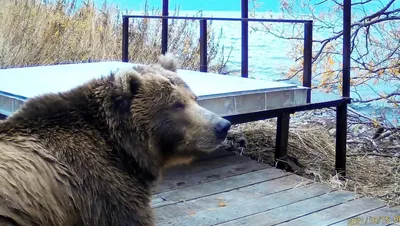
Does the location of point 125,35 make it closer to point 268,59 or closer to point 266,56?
point 268,59

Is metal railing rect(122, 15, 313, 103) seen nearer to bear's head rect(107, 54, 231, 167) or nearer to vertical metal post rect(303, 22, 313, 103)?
vertical metal post rect(303, 22, 313, 103)

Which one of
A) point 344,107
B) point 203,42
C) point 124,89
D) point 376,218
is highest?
point 203,42

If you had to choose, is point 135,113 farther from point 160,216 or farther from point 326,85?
point 326,85

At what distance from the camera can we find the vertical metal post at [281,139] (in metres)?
4.87

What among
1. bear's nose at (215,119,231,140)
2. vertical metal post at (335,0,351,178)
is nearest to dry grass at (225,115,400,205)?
vertical metal post at (335,0,351,178)

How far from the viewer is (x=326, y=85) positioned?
7.03 meters

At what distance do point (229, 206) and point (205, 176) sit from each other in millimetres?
643

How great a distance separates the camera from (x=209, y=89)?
4.32 meters

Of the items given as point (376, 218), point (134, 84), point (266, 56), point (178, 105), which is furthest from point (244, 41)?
point (266, 56)

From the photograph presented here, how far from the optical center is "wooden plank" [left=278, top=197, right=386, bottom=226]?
3.46m

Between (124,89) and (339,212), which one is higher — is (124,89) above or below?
Answer: above

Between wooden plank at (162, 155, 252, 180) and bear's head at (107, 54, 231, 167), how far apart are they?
1.63 m

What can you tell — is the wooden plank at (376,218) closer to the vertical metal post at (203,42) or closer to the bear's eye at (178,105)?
the bear's eye at (178,105)

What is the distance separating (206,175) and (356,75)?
128 inches
